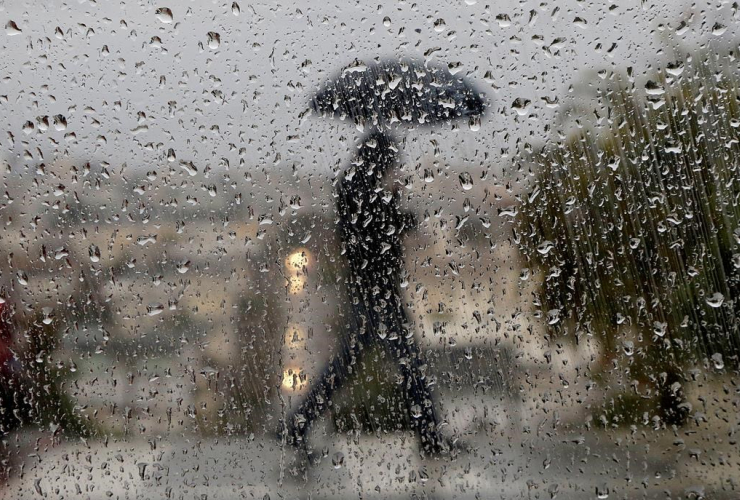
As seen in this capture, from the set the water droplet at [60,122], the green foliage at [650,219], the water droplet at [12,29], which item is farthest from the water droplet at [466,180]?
the water droplet at [12,29]

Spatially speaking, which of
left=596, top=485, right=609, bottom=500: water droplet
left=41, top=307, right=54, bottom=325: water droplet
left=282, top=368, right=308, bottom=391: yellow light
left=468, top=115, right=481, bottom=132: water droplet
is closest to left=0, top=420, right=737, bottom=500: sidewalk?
left=596, top=485, right=609, bottom=500: water droplet

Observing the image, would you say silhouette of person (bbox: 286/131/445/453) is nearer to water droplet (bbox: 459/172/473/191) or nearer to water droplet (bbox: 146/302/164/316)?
water droplet (bbox: 459/172/473/191)

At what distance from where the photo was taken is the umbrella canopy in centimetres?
92

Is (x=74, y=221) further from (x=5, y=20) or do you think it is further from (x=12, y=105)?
(x=5, y=20)

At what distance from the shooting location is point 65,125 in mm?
956

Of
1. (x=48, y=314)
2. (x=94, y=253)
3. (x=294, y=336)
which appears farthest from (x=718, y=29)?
(x=48, y=314)

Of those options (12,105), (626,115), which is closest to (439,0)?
(626,115)

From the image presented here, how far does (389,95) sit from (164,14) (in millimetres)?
472

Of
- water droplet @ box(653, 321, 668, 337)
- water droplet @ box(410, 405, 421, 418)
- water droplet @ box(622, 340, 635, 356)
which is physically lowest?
water droplet @ box(410, 405, 421, 418)

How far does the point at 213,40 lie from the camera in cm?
95

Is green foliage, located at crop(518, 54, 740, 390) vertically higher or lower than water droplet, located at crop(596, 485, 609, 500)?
higher

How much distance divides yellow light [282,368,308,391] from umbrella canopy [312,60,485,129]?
49cm

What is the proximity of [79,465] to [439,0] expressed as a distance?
114 cm

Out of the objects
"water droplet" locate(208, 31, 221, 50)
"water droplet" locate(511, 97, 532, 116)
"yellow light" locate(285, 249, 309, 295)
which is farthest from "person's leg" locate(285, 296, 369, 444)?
"water droplet" locate(208, 31, 221, 50)
